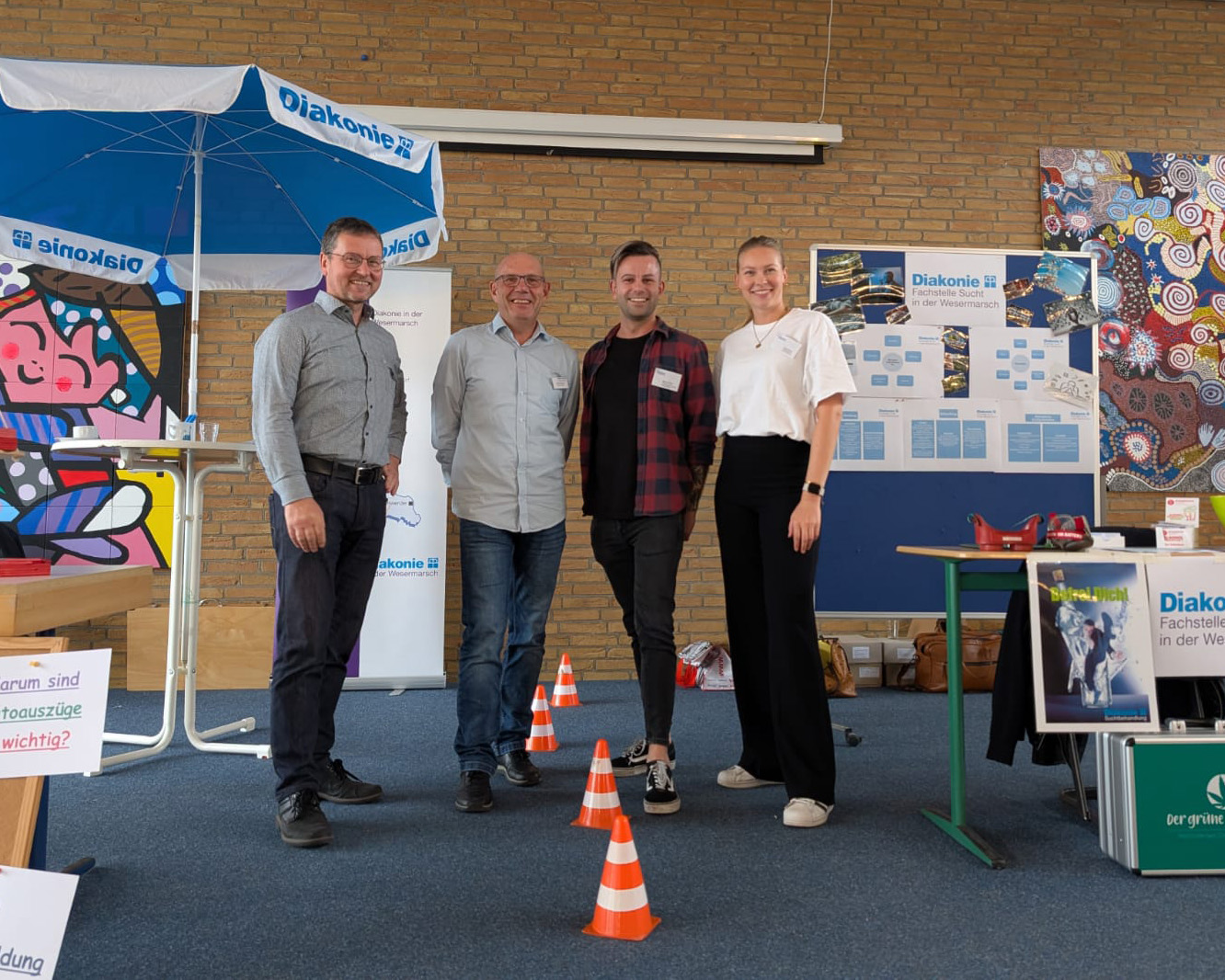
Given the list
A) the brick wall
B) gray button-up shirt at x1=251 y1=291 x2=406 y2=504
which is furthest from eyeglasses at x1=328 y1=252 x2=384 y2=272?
the brick wall

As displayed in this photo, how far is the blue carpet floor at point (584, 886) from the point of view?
177 cm

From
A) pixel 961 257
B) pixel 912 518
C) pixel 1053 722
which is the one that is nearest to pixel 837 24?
pixel 961 257

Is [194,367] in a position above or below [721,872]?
above

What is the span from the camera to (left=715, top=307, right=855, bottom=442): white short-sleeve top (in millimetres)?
2666

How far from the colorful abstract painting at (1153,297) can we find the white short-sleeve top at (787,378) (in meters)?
3.84

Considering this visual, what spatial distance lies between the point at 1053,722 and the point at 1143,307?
176 inches

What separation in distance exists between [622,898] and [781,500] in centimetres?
125

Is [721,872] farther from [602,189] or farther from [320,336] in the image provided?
[602,189]

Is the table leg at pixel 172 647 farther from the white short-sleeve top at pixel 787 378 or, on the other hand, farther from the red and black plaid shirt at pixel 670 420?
the white short-sleeve top at pixel 787 378

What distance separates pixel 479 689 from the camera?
280 centimetres

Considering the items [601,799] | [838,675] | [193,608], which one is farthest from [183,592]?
[838,675]

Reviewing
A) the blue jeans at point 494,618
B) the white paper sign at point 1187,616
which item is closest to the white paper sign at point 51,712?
the blue jeans at point 494,618

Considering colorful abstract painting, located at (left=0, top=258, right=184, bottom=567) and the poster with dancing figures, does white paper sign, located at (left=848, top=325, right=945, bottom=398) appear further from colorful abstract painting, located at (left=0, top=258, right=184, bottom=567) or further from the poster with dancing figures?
colorful abstract painting, located at (left=0, top=258, right=184, bottom=567)

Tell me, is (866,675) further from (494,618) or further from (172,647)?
(172,647)
